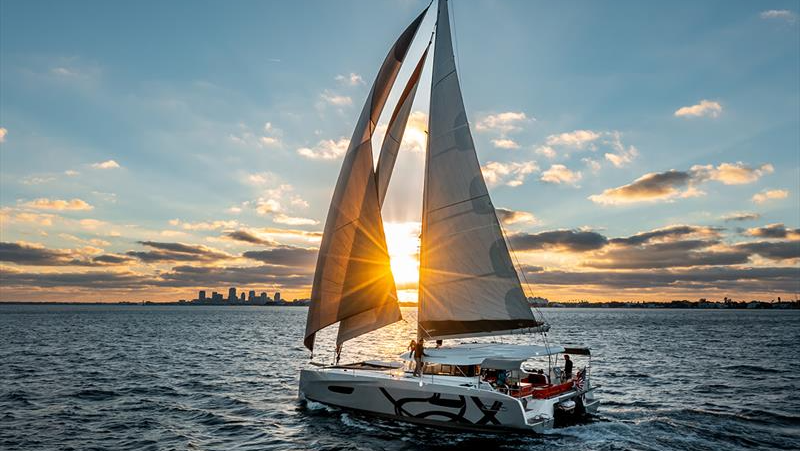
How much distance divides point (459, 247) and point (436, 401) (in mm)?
5167

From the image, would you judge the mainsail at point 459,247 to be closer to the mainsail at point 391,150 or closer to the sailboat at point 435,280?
the sailboat at point 435,280

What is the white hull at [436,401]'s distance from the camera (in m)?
16.3

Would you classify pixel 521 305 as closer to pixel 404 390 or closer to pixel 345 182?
pixel 404 390

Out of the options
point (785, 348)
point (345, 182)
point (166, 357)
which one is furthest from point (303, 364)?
point (785, 348)

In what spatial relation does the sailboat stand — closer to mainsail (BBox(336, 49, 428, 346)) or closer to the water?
mainsail (BBox(336, 49, 428, 346))

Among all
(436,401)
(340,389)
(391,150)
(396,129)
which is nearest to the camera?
(436,401)

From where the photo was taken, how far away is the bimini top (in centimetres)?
1803

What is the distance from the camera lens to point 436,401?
17.2m

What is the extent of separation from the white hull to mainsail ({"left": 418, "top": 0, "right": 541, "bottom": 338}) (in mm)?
1926

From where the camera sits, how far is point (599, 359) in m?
44.3

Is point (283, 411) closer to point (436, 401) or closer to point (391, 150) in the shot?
point (436, 401)

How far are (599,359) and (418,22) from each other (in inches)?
1328

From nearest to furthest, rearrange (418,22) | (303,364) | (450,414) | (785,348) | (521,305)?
(450,414) → (521,305) → (418,22) → (303,364) → (785,348)

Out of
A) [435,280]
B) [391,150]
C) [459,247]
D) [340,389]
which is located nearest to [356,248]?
[435,280]
